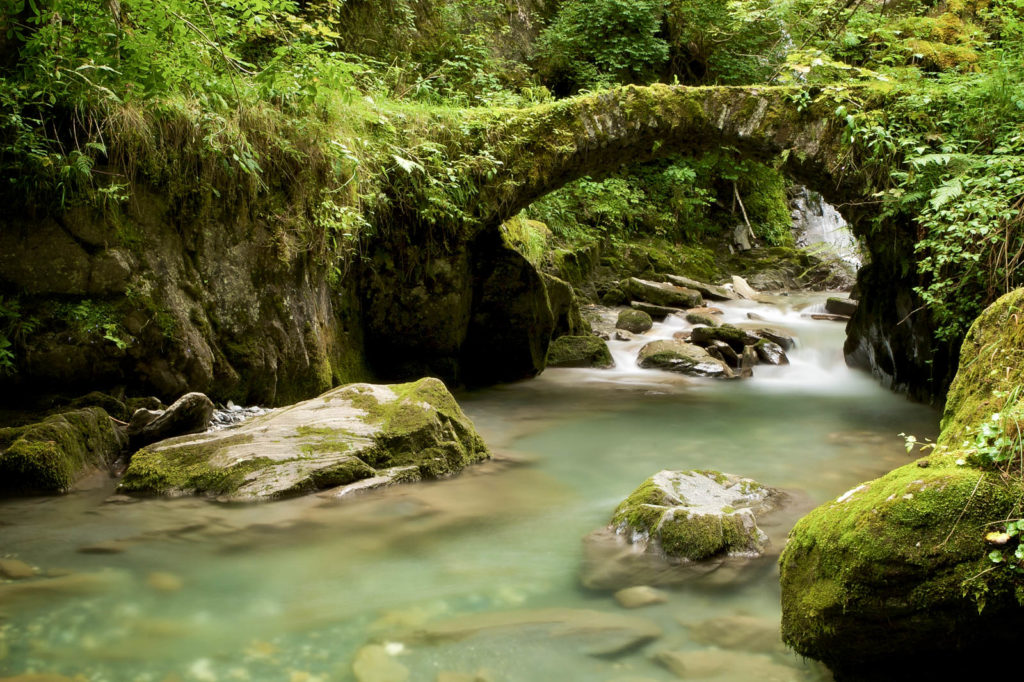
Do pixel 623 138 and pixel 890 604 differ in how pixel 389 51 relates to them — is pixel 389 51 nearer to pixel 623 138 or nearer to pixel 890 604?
pixel 623 138

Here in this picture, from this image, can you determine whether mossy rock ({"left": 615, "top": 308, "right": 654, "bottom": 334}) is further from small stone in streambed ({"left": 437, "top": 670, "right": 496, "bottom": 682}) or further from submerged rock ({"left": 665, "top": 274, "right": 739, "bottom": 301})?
small stone in streambed ({"left": 437, "top": 670, "right": 496, "bottom": 682})

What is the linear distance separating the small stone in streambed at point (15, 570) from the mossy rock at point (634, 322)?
35.5 feet

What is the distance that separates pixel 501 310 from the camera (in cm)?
977

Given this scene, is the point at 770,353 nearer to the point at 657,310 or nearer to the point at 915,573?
the point at 657,310

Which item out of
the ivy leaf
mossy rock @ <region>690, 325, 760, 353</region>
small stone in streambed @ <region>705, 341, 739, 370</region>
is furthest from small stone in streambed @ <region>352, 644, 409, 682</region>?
mossy rock @ <region>690, 325, 760, 353</region>

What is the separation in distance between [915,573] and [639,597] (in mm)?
1421

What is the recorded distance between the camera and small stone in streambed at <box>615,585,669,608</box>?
11.2ft

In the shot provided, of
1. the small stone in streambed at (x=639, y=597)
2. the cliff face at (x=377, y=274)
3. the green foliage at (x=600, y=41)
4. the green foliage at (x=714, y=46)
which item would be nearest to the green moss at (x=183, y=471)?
the cliff face at (x=377, y=274)

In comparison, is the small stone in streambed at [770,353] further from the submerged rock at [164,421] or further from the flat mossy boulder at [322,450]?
the submerged rock at [164,421]

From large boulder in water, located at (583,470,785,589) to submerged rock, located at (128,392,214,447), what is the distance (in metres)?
3.06

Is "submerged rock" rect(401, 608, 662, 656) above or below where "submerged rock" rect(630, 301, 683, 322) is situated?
below

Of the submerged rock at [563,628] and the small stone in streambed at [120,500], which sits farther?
the small stone in streambed at [120,500]

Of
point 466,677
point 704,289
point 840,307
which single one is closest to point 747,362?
point 840,307

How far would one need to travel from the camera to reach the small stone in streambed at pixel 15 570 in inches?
131
